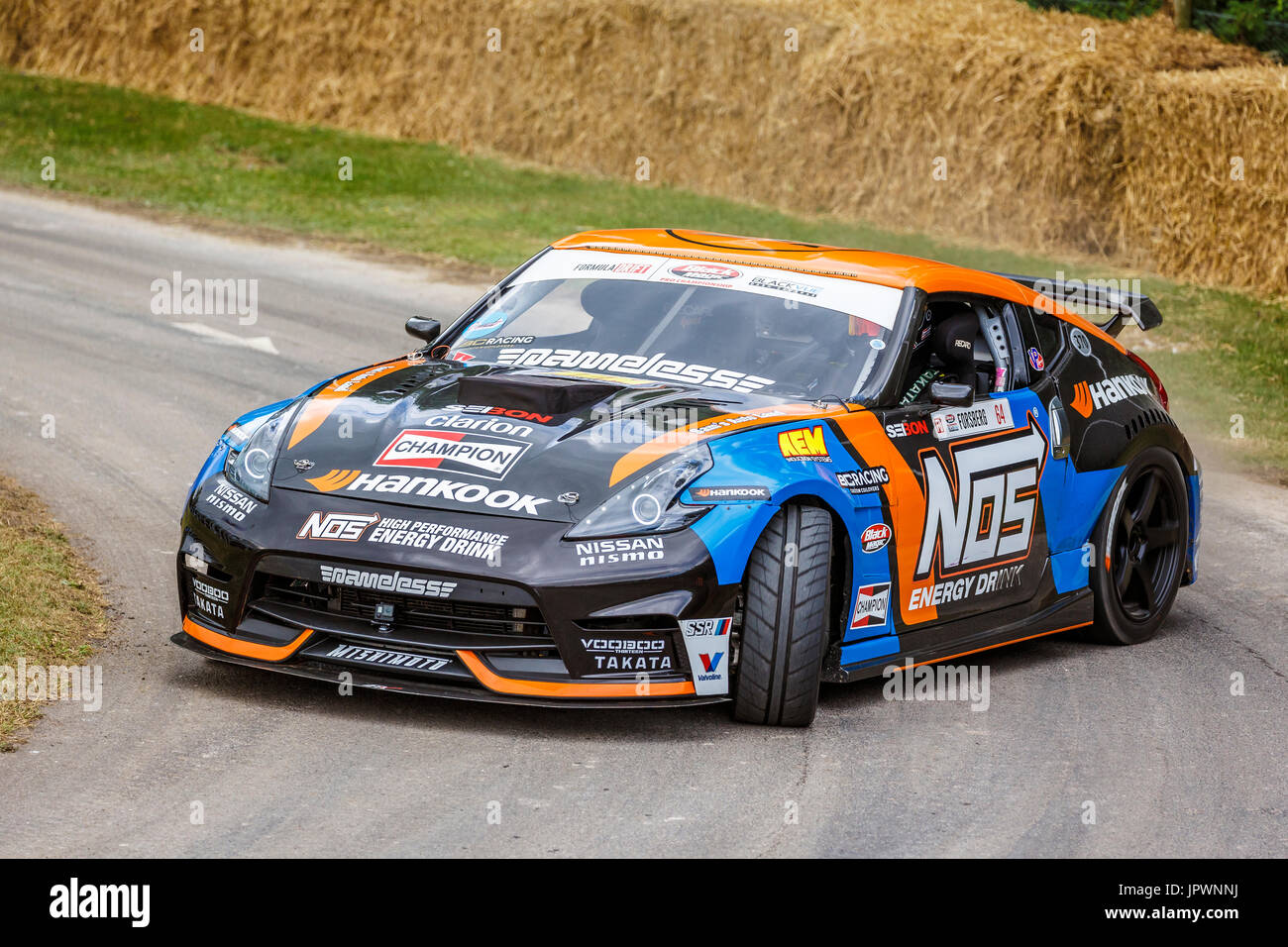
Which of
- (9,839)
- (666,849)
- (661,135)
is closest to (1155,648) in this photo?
(666,849)

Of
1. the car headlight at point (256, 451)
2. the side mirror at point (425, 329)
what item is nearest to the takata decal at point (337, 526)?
the car headlight at point (256, 451)

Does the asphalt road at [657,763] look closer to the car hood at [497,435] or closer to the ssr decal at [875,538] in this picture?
the ssr decal at [875,538]

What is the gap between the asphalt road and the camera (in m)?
4.85

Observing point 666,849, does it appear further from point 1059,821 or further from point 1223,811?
point 1223,811

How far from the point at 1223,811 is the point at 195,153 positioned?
1965 centimetres

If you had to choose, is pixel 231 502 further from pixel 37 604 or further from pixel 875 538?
pixel 875 538

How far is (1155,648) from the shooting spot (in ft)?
24.6

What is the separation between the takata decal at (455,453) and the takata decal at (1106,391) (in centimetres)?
262

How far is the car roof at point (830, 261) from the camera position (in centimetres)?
705

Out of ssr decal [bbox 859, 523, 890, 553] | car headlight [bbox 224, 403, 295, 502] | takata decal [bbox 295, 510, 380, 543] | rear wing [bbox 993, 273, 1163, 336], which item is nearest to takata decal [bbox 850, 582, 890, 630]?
ssr decal [bbox 859, 523, 890, 553]

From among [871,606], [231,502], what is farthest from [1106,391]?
[231,502]

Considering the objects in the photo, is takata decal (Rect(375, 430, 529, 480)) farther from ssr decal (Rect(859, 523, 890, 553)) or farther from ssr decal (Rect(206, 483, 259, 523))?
ssr decal (Rect(859, 523, 890, 553))

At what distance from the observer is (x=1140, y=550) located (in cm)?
769

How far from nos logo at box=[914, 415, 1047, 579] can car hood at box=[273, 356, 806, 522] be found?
0.69 m
